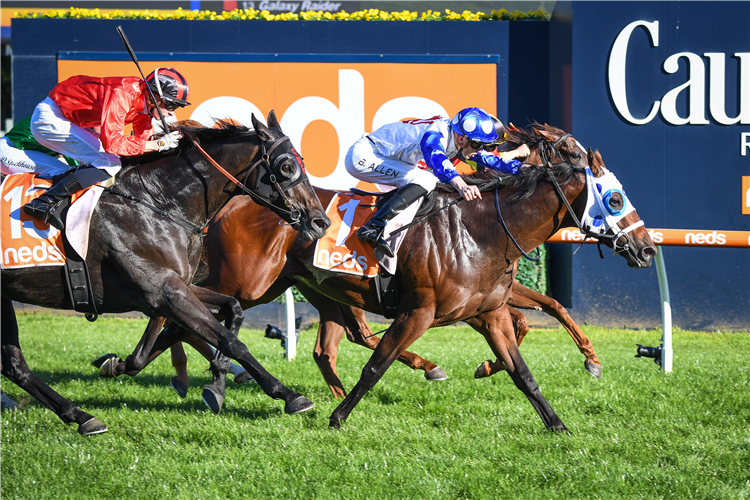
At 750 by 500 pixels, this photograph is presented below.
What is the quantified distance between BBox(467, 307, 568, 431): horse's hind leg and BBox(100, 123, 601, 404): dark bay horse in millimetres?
808

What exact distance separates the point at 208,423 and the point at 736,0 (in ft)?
28.6

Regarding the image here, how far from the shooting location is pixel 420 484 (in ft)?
11.9

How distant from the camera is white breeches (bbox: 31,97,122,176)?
4379mm

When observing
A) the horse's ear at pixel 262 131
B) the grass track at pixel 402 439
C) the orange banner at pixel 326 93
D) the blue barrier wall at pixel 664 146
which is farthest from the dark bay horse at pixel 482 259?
the orange banner at pixel 326 93

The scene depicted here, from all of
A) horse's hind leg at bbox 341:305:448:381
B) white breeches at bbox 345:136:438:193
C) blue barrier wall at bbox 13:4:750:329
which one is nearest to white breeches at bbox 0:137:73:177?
white breeches at bbox 345:136:438:193

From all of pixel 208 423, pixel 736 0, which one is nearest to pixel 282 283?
pixel 208 423

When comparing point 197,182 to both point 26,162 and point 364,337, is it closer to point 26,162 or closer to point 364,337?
point 26,162

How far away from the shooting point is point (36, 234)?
421cm

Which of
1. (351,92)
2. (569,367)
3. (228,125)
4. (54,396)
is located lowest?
(569,367)

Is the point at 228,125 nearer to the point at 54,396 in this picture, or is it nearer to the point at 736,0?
the point at 54,396

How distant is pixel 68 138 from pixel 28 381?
1514mm

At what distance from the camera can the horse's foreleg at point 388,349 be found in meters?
4.58

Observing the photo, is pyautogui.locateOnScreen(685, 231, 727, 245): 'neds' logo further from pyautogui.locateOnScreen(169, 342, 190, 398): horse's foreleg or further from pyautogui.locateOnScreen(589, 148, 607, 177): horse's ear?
pyautogui.locateOnScreen(169, 342, 190, 398): horse's foreleg

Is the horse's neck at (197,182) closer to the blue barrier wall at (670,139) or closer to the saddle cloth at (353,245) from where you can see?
the saddle cloth at (353,245)
